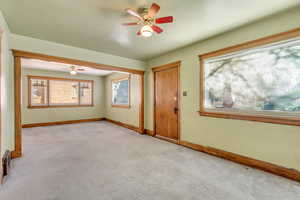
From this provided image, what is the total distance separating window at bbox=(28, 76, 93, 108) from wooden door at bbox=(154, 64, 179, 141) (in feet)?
14.2

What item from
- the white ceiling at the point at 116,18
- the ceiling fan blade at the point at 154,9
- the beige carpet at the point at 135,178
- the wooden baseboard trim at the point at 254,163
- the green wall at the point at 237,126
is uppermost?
the white ceiling at the point at 116,18

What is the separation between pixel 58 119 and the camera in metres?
6.23

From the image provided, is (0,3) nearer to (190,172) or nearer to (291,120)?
(190,172)

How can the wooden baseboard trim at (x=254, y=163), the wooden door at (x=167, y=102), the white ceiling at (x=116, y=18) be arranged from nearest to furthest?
1. the white ceiling at (x=116, y=18)
2. the wooden baseboard trim at (x=254, y=163)
3. the wooden door at (x=167, y=102)

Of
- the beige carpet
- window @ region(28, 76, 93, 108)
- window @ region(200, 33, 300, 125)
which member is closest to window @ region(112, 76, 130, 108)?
window @ region(28, 76, 93, 108)

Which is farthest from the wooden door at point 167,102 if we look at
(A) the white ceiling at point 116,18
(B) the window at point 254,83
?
(A) the white ceiling at point 116,18

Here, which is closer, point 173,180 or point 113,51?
point 173,180

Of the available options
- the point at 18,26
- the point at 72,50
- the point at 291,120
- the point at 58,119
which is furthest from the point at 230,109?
the point at 58,119

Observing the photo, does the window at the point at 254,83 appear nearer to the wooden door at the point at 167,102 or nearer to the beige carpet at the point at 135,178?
the wooden door at the point at 167,102

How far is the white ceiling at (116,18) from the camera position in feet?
6.29

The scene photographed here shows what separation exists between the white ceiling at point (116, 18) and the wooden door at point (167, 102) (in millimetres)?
987

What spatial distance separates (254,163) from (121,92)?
517 centimetres

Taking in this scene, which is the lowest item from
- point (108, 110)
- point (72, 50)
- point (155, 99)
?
point (108, 110)

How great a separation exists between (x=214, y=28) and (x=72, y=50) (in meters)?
3.28
